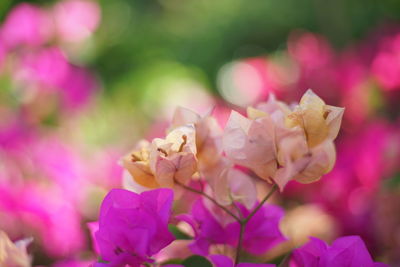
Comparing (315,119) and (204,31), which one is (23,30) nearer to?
(315,119)

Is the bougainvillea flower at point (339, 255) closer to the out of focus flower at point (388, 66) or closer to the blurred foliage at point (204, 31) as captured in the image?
the out of focus flower at point (388, 66)

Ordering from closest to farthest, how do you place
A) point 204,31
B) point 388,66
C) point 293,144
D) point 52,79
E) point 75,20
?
1. point 293,144
2. point 388,66
3. point 52,79
4. point 75,20
5. point 204,31

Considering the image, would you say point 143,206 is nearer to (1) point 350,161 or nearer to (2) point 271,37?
(1) point 350,161

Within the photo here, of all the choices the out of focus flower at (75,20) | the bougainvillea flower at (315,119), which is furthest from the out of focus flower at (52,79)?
the bougainvillea flower at (315,119)

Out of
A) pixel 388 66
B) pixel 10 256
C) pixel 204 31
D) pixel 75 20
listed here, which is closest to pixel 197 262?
pixel 10 256

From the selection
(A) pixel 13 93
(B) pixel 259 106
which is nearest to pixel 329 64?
(A) pixel 13 93

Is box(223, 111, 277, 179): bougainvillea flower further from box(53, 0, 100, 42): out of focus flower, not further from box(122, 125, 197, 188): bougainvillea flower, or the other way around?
box(53, 0, 100, 42): out of focus flower
